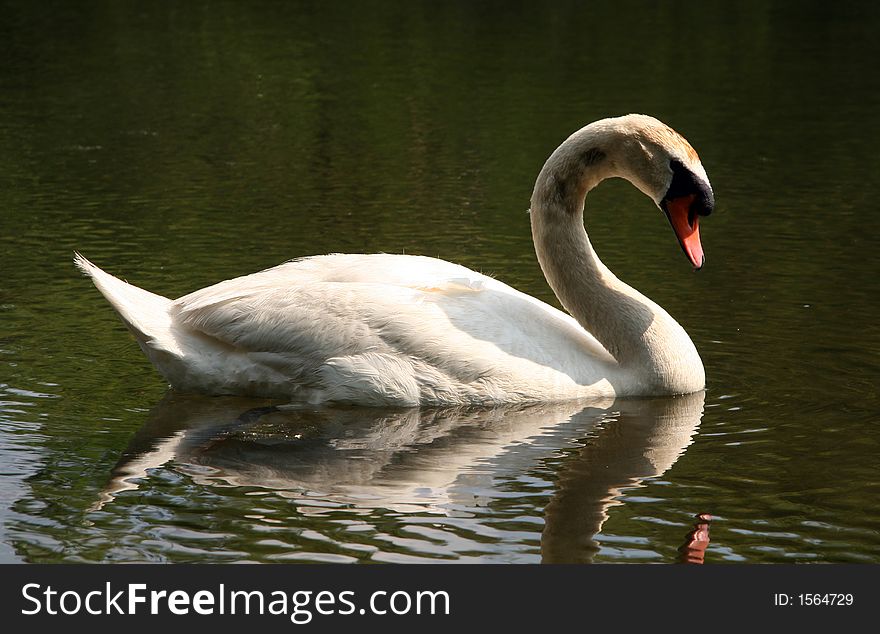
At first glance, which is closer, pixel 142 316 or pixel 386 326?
pixel 386 326

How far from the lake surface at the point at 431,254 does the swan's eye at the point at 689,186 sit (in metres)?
1.31

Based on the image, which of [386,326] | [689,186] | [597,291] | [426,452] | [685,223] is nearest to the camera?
[426,452]

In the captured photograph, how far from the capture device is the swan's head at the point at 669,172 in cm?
955

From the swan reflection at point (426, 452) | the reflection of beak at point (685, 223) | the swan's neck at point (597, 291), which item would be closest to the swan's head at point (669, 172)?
the reflection of beak at point (685, 223)

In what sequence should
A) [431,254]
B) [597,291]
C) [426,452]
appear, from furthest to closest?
[431,254] < [597,291] < [426,452]

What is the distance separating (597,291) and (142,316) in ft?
9.98

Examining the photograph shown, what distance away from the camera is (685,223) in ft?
31.9

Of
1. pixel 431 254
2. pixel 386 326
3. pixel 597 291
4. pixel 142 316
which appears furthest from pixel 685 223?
pixel 431 254

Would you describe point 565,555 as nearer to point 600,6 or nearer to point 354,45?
point 354,45

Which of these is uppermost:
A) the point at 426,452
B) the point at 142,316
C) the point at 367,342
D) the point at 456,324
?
the point at 142,316

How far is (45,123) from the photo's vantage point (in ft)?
73.7

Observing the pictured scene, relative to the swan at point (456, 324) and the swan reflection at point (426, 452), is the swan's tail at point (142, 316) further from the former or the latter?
the swan reflection at point (426, 452)

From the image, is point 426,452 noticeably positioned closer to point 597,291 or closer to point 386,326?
point 386,326

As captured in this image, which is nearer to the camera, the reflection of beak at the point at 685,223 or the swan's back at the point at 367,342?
the swan's back at the point at 367,342
